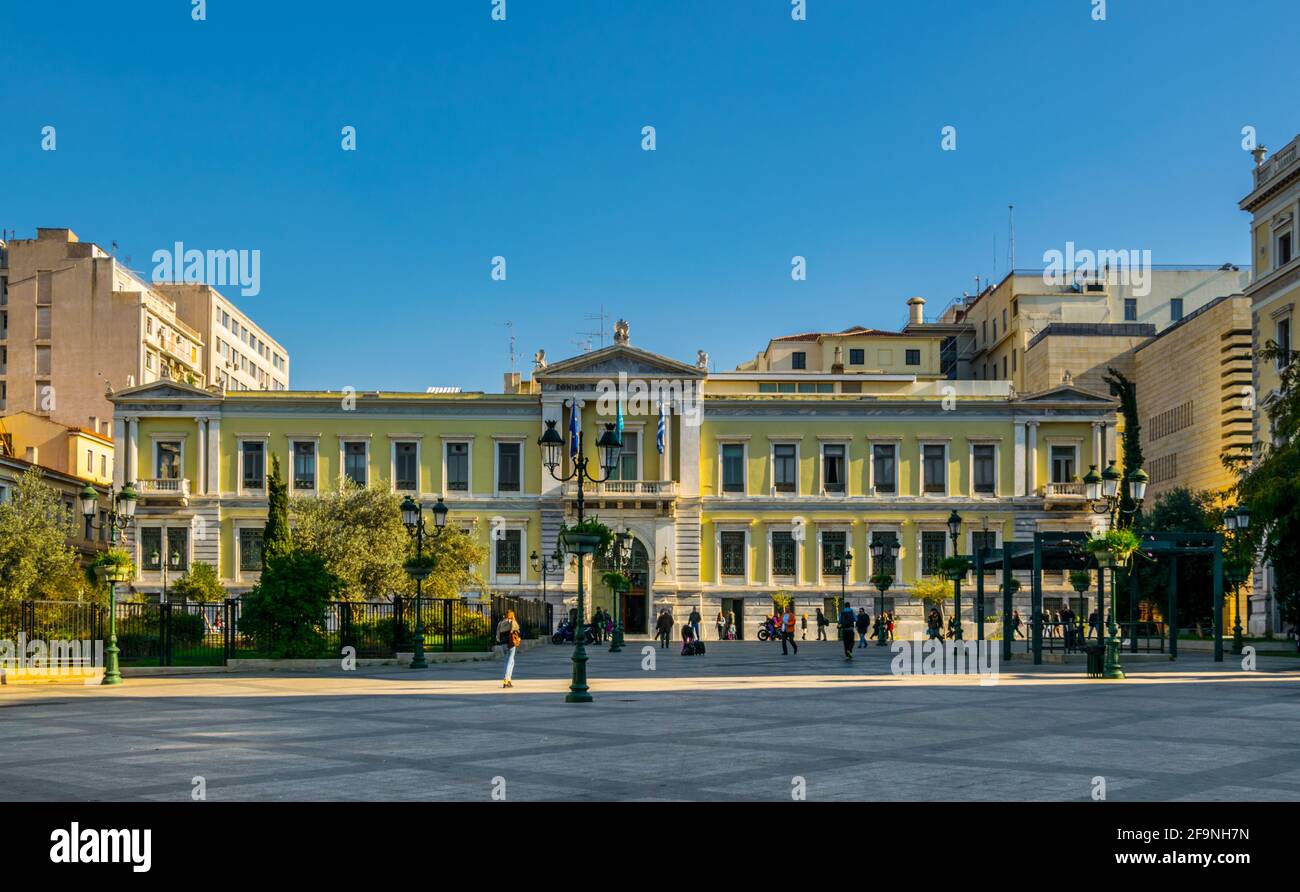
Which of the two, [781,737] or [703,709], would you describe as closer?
[781,737]

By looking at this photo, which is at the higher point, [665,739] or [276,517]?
[276,517]

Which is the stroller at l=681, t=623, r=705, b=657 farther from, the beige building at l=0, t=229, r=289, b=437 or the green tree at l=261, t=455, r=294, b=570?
the beige building at l=0, t=229, r=289, b=437

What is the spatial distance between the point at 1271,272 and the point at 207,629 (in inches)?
1585

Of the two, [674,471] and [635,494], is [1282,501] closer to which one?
[635,494]

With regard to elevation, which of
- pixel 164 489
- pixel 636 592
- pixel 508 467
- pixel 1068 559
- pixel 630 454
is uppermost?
pixel 630 454

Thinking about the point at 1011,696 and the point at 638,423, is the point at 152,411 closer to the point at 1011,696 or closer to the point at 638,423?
the point at 638,423

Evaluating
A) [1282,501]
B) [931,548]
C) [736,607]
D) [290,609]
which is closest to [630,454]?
[736,607]

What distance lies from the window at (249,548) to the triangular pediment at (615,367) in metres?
15.1

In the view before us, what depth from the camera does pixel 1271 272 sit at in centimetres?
5225

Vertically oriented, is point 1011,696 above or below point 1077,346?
below

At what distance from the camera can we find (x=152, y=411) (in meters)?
64.8

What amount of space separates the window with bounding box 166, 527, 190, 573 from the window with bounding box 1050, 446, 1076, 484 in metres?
40.9
